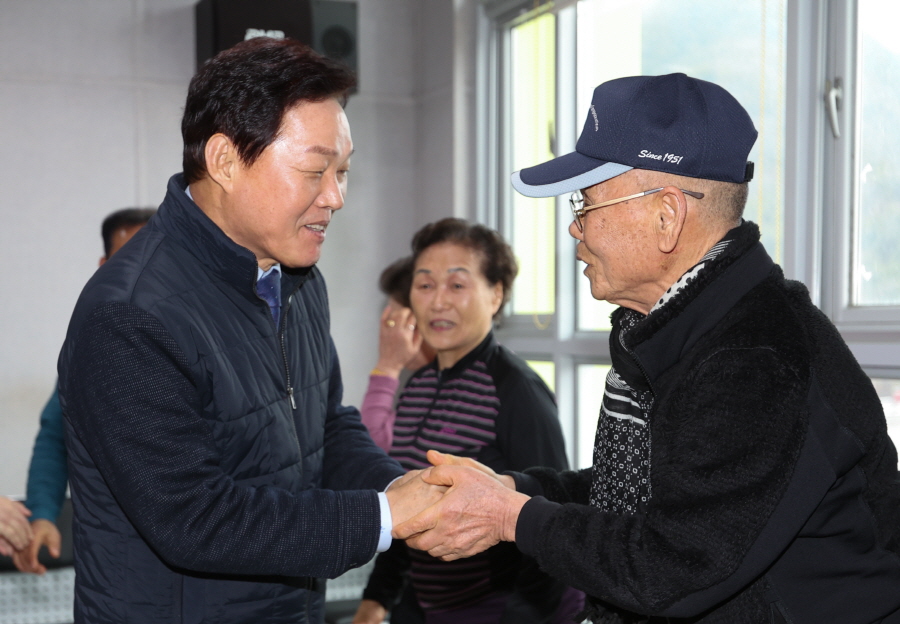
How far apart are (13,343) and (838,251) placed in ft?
11.5

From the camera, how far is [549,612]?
7.43 feet

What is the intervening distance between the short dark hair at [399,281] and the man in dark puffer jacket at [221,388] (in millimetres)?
1600

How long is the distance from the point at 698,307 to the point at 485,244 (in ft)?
5.13

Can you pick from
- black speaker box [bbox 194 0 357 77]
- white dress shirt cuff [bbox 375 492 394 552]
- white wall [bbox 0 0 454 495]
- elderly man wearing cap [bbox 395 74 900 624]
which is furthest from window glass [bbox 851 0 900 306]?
white wall [bbox 0 0 454 495]

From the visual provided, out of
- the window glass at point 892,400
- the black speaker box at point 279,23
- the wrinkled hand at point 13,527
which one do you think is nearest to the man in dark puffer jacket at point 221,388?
the wrinkled hand at point 13,527

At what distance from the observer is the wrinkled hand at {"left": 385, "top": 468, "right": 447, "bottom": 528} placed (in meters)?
1.62

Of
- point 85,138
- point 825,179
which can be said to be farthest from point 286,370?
point 85,138

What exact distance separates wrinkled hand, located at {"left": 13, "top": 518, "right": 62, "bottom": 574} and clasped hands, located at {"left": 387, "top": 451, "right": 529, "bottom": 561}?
4.35ft

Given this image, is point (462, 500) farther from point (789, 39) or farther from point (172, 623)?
point (789, 39)

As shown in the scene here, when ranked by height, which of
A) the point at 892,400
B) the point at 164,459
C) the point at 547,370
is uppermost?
the point at 164,459

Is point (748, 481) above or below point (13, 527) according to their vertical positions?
above

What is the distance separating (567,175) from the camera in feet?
4.77

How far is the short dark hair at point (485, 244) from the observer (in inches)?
112

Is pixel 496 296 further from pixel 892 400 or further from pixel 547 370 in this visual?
pixel 547 370
